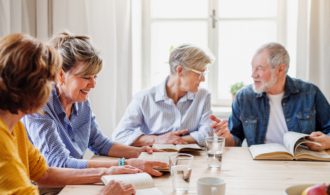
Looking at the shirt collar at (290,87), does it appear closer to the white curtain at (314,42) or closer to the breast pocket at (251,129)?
the breast pocket at (251,129)

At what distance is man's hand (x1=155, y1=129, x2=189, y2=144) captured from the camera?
227cm

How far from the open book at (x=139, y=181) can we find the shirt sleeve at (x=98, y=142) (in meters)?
0.60

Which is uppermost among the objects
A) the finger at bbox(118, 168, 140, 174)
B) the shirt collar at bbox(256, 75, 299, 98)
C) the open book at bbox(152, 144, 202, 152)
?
the shirt collar at bbox(256, 75, 299, 98)

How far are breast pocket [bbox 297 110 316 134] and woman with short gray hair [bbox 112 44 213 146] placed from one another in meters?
0.50

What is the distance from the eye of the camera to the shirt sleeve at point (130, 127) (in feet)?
7.68

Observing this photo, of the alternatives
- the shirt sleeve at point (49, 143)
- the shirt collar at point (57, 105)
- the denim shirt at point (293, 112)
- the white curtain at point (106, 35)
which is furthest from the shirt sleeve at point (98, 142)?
the white curtain at point (106, 35)

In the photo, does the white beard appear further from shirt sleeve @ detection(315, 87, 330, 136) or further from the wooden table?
the wooden table

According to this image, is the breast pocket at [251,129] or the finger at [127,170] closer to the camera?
the finger at [127,170]

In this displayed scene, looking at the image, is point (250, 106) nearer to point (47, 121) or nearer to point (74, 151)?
point (74, 151)

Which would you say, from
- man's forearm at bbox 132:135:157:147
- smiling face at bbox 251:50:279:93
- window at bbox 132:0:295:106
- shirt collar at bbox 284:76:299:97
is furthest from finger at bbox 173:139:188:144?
window at bbox 132:0:295:106

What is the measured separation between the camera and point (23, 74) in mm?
1194

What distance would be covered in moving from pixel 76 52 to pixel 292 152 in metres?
1.00

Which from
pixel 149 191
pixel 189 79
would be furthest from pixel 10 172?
pixel 189 79

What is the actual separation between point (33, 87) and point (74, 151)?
77 centimetres
